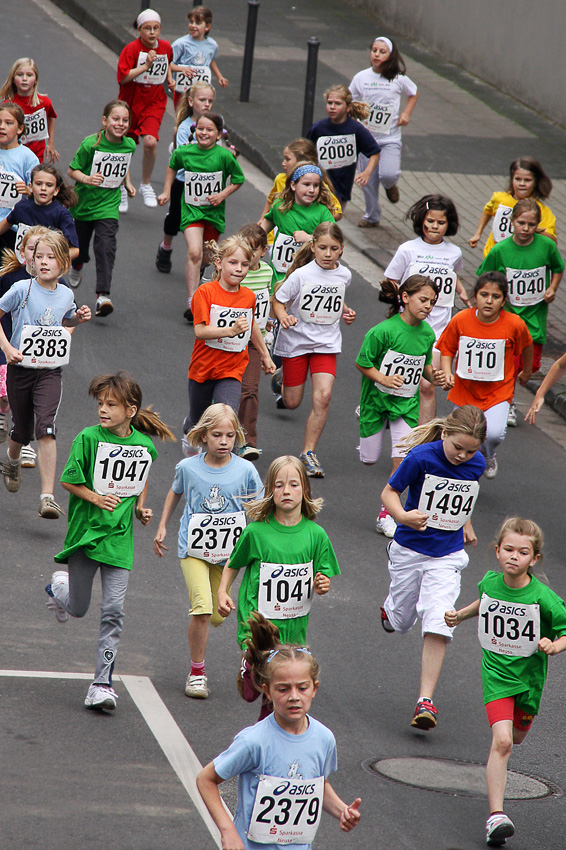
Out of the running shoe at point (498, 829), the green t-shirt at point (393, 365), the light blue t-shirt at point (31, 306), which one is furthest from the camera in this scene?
the green t-shirt at point (393, 365)

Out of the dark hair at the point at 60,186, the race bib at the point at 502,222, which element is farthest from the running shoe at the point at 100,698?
the race bib at the point at 502,222

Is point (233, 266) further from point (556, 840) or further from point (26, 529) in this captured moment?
A: point (556, 840)

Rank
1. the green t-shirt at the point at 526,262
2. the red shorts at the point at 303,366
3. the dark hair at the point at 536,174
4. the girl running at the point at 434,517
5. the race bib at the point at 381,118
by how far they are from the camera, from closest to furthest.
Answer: the girl running at the point at 434,517, the red shorts at the point at 303,366, the green t-shirt at the point at 526,262, the dark hair at the point at 536,174, the race bib at the point at 381,118

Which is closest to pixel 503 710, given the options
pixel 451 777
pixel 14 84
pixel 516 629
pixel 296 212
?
pixel 516 629

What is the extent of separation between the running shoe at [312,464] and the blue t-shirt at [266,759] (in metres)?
5.71

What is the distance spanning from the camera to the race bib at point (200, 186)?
12.7 m

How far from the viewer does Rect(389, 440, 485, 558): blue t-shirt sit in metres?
7.48

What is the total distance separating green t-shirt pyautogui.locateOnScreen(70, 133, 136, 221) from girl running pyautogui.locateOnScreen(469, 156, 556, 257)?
338 cm

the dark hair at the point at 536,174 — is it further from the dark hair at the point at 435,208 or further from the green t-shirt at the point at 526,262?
the dark hair at the point at 435,208

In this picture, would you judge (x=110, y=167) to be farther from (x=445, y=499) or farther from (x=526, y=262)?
(x=445, y=499)

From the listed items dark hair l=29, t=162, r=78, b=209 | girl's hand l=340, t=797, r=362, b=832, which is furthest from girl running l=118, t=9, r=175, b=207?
girl's hand l=340, t=797, r=362, b=832

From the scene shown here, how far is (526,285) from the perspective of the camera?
37.3 feet

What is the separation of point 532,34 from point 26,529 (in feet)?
50.2

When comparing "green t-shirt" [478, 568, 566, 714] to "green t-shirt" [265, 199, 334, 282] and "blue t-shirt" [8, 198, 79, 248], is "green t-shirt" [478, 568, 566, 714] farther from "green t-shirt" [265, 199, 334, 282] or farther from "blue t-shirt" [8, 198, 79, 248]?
"green t-shirt" [265, 199, 334, 282]
